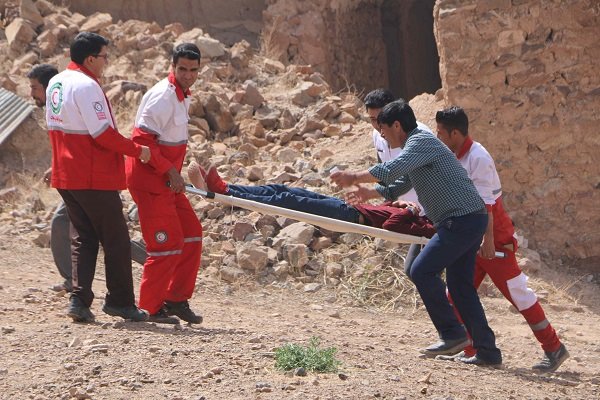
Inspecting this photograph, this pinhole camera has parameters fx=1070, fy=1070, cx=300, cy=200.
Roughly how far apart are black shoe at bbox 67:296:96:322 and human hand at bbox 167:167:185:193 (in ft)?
2.79

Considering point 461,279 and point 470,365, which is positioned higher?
point 461,279

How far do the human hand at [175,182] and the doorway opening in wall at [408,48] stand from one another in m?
8.73

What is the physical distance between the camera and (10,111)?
35.6 ft

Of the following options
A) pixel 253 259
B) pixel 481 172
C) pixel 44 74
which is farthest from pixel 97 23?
pixel 481 172

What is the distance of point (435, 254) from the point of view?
566 cm

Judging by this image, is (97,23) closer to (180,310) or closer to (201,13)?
(201,13)

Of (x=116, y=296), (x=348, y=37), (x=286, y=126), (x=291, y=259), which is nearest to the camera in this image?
(x=116, y=296)

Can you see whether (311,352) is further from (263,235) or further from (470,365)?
(263,235)

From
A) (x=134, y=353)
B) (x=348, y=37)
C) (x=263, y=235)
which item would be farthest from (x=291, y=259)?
(x=348, y=37)

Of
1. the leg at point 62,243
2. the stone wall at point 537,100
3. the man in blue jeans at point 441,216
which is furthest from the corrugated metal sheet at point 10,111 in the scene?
the man in blue jeans at point 441,216

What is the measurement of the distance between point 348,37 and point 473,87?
17.5 feet

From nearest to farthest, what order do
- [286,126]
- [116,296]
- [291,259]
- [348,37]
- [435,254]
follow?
[435,254] < [116,296] < [291,259] < [286,126] < [348,37]

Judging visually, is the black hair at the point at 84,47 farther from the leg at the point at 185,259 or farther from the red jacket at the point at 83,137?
the leg at the point at 185,259

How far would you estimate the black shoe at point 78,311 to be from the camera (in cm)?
605
